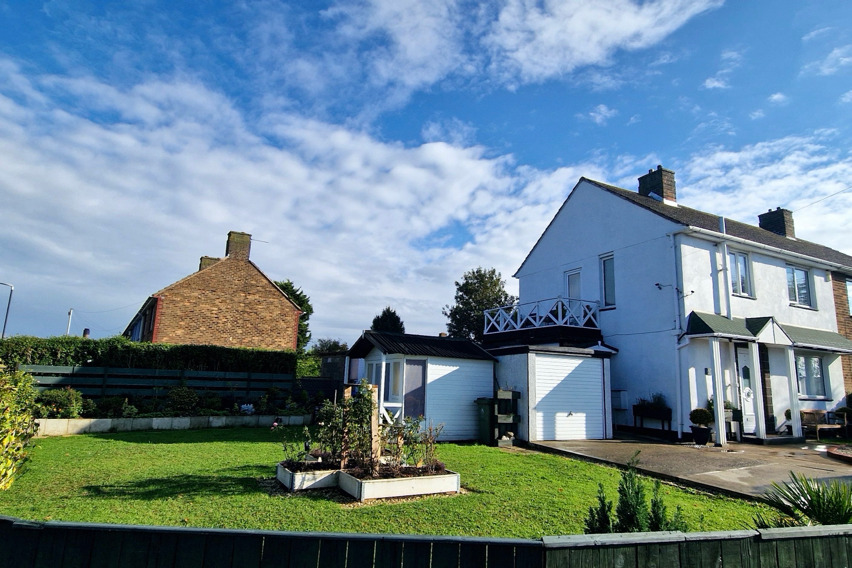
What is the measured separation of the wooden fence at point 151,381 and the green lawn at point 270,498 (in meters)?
4.55

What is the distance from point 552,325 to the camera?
1869cm

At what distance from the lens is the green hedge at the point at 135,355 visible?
50.5ft

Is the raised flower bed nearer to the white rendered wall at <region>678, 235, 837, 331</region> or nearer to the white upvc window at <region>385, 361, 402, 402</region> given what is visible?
the white upvc window at <region>385, 361, 402, 402</region>

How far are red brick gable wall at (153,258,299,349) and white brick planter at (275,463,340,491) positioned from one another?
1933 cm

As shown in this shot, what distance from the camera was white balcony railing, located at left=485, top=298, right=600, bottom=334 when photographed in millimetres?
18938

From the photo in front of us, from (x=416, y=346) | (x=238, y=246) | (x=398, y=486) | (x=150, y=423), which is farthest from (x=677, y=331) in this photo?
(x=238, y=246)

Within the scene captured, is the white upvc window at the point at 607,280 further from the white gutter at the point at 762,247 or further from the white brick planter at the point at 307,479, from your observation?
the white brick planter at the point at 307,479

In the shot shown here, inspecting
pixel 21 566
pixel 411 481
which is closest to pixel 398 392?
pixel 411 481

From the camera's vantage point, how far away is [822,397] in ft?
66.1

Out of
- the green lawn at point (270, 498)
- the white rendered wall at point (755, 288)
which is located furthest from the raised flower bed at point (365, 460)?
the white rendered wall at point (755, 288)

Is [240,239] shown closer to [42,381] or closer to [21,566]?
[42,381]

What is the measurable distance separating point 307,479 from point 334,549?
4978 millimetres

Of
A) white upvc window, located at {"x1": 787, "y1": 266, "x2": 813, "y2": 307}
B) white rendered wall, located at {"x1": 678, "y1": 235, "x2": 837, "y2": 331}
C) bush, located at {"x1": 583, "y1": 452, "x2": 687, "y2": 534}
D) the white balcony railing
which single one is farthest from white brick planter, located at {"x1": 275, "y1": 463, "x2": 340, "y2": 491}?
white upvc window, located at {"x1": 787, "y1": 266, "x2": 813, "y2": 307}

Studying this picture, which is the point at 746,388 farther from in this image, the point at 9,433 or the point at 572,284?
the point at 9,433
